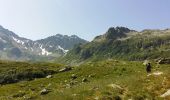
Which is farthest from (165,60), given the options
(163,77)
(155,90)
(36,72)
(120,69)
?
(155,90)

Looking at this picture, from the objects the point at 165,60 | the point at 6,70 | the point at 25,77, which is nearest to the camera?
the point at 165,60

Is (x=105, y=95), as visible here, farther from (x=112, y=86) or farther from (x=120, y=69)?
(x=120, y=69)

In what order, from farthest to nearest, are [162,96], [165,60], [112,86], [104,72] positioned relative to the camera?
[165,60], [104,72], [112,86], [162,96]

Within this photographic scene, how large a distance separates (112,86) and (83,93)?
160 inches

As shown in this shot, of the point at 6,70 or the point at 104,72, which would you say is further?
the point at 6,70

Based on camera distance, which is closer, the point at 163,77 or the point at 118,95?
the point at 118,95

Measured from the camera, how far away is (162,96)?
27.0m

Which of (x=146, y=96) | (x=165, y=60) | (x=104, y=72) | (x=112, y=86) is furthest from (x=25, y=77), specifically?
(x=146, y=96)

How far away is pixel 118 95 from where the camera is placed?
28406 millimetres

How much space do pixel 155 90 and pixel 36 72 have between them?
52741 mm

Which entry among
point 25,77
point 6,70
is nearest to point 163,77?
point 25,77

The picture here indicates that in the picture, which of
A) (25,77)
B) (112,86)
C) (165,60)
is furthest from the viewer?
(25,77)

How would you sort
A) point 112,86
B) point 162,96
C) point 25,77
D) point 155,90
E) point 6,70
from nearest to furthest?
point 162,96 → point 155,90 → point 112,86 → point 25,77 → point 6,70

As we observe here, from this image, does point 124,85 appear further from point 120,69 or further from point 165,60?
point 165,60
